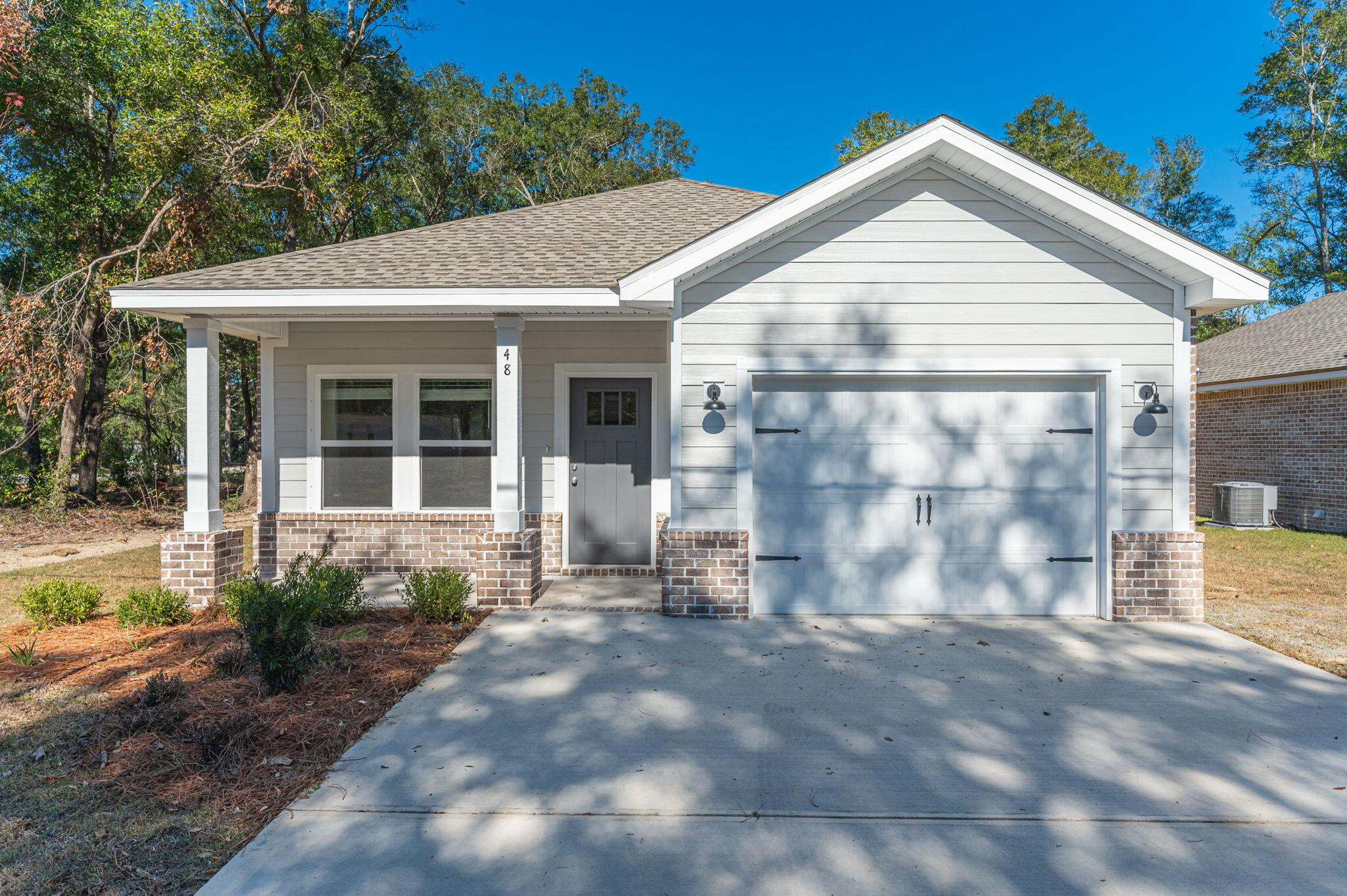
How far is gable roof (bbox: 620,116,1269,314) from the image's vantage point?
5551 mm

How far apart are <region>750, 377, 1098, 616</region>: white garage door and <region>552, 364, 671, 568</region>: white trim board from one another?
1717 millimetres

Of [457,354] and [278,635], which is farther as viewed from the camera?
[457,354]

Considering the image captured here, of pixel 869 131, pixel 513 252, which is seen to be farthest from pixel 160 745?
pixel 869 131

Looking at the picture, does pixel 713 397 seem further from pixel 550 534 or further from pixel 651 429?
pixel 550 534

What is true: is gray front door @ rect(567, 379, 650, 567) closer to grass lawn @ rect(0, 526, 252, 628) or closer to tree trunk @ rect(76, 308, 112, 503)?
grass lawn @ rect(0, 526, 252, 628)

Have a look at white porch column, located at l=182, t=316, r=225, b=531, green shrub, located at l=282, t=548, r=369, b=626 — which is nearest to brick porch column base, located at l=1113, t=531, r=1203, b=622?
green shrub, located at l=282, t=548, r=369, b=626

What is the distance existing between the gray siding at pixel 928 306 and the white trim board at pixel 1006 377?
0.23ft

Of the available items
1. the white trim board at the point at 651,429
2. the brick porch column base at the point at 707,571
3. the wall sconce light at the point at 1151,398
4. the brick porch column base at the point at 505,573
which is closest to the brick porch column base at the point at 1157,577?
the wall sconce light at the point at 1151,398

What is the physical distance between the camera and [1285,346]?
13.7m

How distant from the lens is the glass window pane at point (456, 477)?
25.8ft

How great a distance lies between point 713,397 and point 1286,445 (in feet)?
42.1

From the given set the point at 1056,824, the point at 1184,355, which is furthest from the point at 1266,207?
the point at 1056,824

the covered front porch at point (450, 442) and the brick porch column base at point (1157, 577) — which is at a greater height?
the covered front porch at point (450, 442)

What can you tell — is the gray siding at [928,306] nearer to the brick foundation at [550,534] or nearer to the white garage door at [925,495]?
the white garage door at [925,495]
